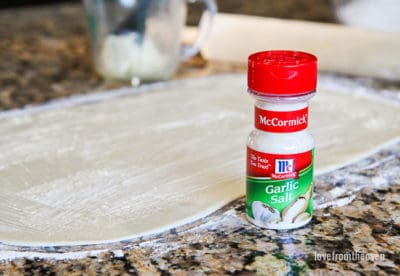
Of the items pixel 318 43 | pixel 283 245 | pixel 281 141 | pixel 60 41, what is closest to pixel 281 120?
pixel 281 141

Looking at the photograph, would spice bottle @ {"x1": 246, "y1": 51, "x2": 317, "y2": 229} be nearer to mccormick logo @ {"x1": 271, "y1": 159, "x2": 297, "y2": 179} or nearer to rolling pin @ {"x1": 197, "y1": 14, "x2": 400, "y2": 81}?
mccormick logo @ {"x1": 271, "y1": 159, "x2": 297, "y2": 179}

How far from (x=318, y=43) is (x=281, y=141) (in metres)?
0.70

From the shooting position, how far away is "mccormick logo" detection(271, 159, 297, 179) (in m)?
0.60

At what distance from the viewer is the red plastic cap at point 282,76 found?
57 centimetres

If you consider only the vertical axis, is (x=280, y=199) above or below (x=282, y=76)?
below

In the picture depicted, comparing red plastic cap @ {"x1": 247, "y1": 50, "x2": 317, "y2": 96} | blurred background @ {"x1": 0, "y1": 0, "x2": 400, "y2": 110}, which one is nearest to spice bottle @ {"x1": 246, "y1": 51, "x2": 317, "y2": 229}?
red plastic cap @ {"x1": 247, "y1": 50, "x2": 317, "y2": 96}

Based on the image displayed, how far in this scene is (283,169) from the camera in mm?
604

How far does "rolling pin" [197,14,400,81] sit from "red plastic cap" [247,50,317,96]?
0.65 metres

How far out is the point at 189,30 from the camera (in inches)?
57.0

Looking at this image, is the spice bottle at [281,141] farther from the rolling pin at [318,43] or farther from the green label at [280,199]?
the rolling pin at [318,43]

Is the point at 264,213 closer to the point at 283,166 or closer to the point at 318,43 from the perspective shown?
the point at 283,166

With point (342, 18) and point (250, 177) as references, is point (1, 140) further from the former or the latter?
point (342, 18)

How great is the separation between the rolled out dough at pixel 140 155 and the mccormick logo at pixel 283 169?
11cm

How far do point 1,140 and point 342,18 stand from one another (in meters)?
0.73
